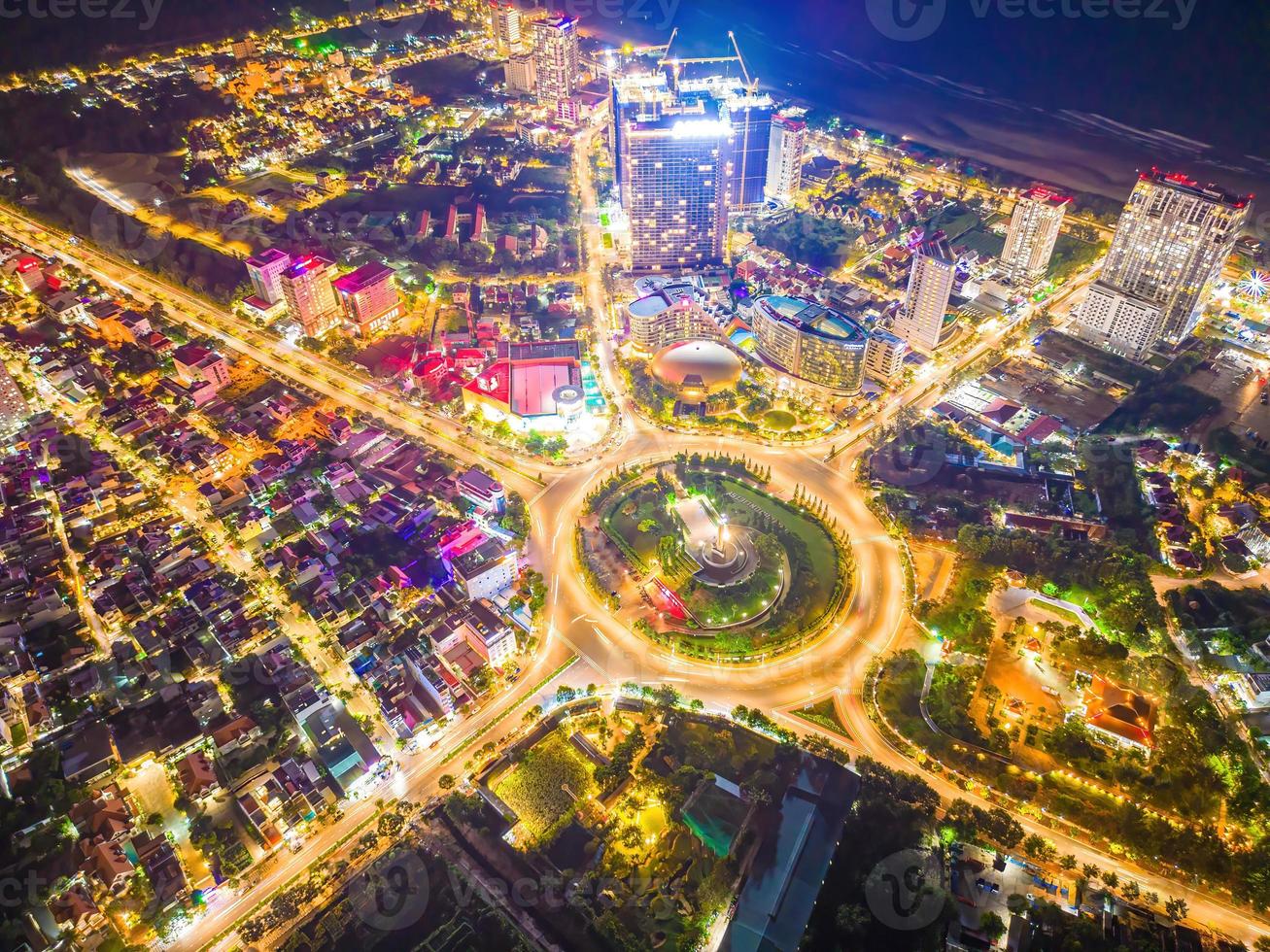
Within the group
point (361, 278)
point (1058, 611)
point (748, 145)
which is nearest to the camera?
point (1058, 611)

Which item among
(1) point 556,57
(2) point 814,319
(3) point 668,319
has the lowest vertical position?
(3) point 668,319

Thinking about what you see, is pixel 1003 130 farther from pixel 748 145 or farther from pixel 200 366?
pixel 200 366

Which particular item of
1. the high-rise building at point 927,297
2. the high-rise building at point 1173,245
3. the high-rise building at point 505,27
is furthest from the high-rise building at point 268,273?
the high-rise building at point 1173,245

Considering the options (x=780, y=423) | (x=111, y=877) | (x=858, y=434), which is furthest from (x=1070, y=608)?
(x=111, y=877)

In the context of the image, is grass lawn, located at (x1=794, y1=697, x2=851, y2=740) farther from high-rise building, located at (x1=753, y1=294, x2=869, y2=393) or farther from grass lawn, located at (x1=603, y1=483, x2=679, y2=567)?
high-rise building, located at (x1=753, y1=294, x2=869, y2=393)

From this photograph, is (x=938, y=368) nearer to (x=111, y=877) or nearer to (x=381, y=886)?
(x=381, y=886)

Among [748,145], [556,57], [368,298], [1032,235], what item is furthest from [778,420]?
[556,57]
